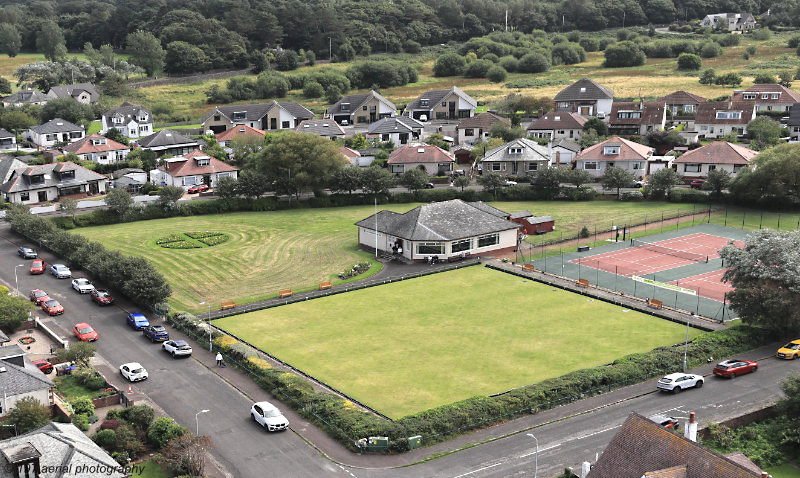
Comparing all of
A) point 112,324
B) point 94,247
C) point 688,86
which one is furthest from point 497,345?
point 688,86

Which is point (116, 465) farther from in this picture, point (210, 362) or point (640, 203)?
point (640, 203)

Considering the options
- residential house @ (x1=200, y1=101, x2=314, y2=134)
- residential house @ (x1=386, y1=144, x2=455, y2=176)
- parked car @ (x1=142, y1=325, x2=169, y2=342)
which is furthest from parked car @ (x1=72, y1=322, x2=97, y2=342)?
residential house @ (x1=200, y1=101, x2=314, y2=134)

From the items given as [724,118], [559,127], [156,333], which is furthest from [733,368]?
[724,118]

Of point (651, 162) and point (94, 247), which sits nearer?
point (94, 247)

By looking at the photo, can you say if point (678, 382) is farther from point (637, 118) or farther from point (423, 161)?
point (637, 118)

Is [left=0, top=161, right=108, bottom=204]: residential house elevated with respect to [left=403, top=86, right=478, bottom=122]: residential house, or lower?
lower

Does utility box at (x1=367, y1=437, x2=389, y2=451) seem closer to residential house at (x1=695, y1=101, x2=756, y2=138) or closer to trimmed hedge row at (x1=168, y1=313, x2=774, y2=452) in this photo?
trimmed hedge row at (x1=168, y1=313, x2=774, y2=452)
